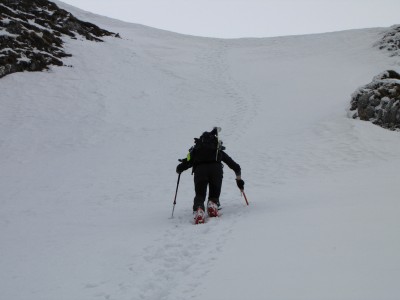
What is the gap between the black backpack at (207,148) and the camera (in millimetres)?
7887

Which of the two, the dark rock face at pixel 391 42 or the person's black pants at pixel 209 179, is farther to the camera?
the dark rock face at pixel 391 42

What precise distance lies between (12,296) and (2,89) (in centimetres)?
1690

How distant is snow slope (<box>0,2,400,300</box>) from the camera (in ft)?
15.2

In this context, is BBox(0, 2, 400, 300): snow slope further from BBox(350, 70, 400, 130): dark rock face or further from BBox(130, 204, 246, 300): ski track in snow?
BBox(350, 70, 400, 130): dark rock face

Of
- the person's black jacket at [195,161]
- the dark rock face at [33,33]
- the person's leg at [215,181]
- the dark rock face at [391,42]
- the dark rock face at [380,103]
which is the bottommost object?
the person's leg at [215,181]

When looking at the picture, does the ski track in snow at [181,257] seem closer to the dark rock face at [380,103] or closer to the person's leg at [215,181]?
the person's leg at [215,181]

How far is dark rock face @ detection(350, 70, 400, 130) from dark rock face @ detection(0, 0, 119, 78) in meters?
16.7

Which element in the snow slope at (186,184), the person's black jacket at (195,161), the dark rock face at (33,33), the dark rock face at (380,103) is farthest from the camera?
the dark rock face at (33,33)

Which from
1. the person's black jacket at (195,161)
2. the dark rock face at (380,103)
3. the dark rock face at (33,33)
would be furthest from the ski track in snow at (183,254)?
the dark rock face at (33,33)

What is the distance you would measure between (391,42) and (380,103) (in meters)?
19.2

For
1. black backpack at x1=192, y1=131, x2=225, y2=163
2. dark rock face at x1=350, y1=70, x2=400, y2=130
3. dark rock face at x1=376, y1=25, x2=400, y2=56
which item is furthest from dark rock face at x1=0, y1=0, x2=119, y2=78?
dark rock face at x1=376, y1=25, x2=400, y2=56

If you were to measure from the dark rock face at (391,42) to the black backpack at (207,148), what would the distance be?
1056 inches

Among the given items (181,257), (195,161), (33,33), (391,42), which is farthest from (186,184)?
(391,42)

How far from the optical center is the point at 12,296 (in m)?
4.81
